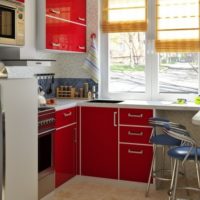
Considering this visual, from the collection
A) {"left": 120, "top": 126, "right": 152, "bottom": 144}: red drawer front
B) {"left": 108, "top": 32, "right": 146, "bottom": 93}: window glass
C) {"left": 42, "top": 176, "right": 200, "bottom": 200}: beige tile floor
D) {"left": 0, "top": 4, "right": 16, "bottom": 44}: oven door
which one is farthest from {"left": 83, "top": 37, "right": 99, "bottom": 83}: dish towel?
{"left": 0, "top": 4, "right": 16, "bottom": 44}: oven door

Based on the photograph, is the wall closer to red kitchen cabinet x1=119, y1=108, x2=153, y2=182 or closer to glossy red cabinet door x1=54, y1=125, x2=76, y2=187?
glossy red cabinet door x1=54, y1=125, x2=76, y2=187

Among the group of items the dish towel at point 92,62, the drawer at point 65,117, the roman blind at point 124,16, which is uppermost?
the roman blind at point 124,16

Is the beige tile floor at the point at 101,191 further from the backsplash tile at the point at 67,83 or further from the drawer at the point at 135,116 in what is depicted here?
the backsplash tile at the point at 67,83

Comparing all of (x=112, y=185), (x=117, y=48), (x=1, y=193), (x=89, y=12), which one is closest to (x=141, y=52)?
(x=117, y=48)

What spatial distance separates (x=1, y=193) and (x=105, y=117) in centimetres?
176

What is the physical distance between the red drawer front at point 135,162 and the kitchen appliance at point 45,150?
0.87 m

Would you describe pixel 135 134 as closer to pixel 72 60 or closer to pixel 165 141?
pixel 165 141

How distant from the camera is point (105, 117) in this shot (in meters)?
4.51

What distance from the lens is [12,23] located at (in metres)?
3.60

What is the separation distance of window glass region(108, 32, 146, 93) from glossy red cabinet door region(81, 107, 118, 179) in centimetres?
74

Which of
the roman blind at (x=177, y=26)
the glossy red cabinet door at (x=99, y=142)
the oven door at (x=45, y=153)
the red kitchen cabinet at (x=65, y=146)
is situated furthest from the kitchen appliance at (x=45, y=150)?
the roman blind at (x=177, y=26)

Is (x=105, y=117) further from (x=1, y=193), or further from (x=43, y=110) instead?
(x=1, y=193)

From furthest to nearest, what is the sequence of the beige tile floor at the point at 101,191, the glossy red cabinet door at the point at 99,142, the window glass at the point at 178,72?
the window glass at the point at 178,72 → the glossy red cabinet door at the point at 99,142 → the beige tile floor at the point at 101,191

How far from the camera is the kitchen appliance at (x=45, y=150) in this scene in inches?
149
